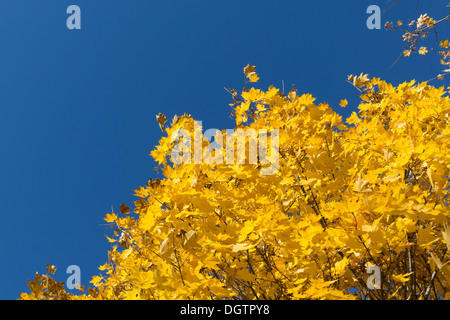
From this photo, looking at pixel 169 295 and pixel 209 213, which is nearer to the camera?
pixel 169 295

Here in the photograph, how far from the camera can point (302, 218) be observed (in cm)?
189

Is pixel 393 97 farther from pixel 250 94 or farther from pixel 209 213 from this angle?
pixel 209 213

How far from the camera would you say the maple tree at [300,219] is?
4.46 feet

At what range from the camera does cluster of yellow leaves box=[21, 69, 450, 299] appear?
1358 mm

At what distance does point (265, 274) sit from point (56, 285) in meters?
1.19

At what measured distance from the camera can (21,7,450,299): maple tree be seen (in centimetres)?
136

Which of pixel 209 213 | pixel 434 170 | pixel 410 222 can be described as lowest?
pixel 410 222

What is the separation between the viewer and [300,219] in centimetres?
189

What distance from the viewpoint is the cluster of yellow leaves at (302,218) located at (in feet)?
4.46

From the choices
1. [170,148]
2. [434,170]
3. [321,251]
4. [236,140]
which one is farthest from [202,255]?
[434,170]

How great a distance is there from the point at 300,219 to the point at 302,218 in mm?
13

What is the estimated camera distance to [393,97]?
2.44 m
